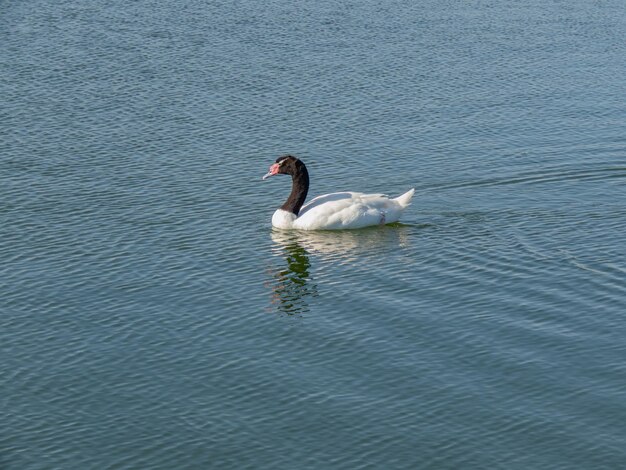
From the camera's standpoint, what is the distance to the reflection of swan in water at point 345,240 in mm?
30016

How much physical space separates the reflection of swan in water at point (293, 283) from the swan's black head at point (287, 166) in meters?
2.58

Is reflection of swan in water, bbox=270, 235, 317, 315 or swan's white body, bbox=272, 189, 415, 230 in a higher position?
swan's white body, bbox=272, 189, 415, 230

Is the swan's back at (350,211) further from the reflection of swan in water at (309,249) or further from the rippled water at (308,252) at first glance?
the rippled water at (308,252)

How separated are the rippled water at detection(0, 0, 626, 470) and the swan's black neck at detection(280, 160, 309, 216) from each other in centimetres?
88

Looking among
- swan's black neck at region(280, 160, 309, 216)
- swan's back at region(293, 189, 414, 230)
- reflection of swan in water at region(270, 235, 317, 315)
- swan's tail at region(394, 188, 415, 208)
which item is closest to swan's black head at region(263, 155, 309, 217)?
swan's black neck at region(280, 160, 309, 216)

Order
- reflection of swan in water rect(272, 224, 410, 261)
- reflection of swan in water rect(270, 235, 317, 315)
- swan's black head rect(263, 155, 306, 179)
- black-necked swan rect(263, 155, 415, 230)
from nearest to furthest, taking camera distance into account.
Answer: reflection of swan in water rect(270, 235, 317, 315)
reflection of swan in water rect(272, 224, 410, 261)
black-necked swan rect(263, 155, 415, 230)
swan's black head rect(263, 155, 306, 179)

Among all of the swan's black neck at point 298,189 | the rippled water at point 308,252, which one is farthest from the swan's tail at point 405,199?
the swan's black neck at point 298,189

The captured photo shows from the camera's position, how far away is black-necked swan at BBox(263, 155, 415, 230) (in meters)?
31.1

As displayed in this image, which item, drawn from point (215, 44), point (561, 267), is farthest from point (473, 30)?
point (561, 267)

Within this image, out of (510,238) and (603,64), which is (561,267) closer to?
(510,238)

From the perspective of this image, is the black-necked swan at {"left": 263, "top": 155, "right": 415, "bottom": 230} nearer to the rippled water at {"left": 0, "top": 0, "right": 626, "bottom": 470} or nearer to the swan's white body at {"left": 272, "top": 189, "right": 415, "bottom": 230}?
the swan's white body at {"left": 272, "top": 189, "right": 415, "bottom": 230}

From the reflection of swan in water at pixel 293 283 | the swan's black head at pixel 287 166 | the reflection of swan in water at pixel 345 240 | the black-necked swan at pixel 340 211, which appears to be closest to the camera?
the reflection of swan in water at pixel 293 283

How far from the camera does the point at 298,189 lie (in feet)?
105

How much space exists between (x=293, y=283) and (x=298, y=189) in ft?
16.0
